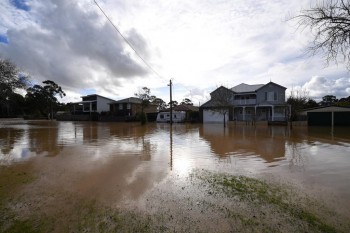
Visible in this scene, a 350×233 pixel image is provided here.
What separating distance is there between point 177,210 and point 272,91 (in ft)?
117

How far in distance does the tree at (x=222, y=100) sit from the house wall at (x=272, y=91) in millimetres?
4695

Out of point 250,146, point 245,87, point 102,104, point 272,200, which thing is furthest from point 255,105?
point 102,104

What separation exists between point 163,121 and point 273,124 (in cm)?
2007

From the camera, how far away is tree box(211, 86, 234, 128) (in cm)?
3158

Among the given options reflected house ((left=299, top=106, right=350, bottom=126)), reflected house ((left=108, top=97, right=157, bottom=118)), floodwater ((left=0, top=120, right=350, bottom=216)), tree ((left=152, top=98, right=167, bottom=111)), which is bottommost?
floodwater ((left=0, top=120, right=350, bottom=216))

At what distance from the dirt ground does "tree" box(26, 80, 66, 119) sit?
64908mm

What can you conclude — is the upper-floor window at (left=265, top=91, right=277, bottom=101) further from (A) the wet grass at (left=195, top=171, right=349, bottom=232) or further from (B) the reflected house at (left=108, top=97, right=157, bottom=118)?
(A) the wet grass at (left=195, top=171, right=349, bottom=232)

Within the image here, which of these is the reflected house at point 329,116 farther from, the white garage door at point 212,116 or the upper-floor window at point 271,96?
the white garage door at point 212,116

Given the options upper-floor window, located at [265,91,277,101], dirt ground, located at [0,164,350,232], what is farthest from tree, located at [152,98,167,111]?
dirt ground, located at [0,164,350,232]

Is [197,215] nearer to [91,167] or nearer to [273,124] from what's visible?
[91,167]

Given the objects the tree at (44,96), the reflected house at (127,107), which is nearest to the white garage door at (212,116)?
the reflected house at (127,107)

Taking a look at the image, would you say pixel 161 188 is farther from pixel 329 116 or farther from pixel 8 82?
pixel 329 116

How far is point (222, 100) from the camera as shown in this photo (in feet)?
106

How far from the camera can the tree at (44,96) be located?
60812 mm
